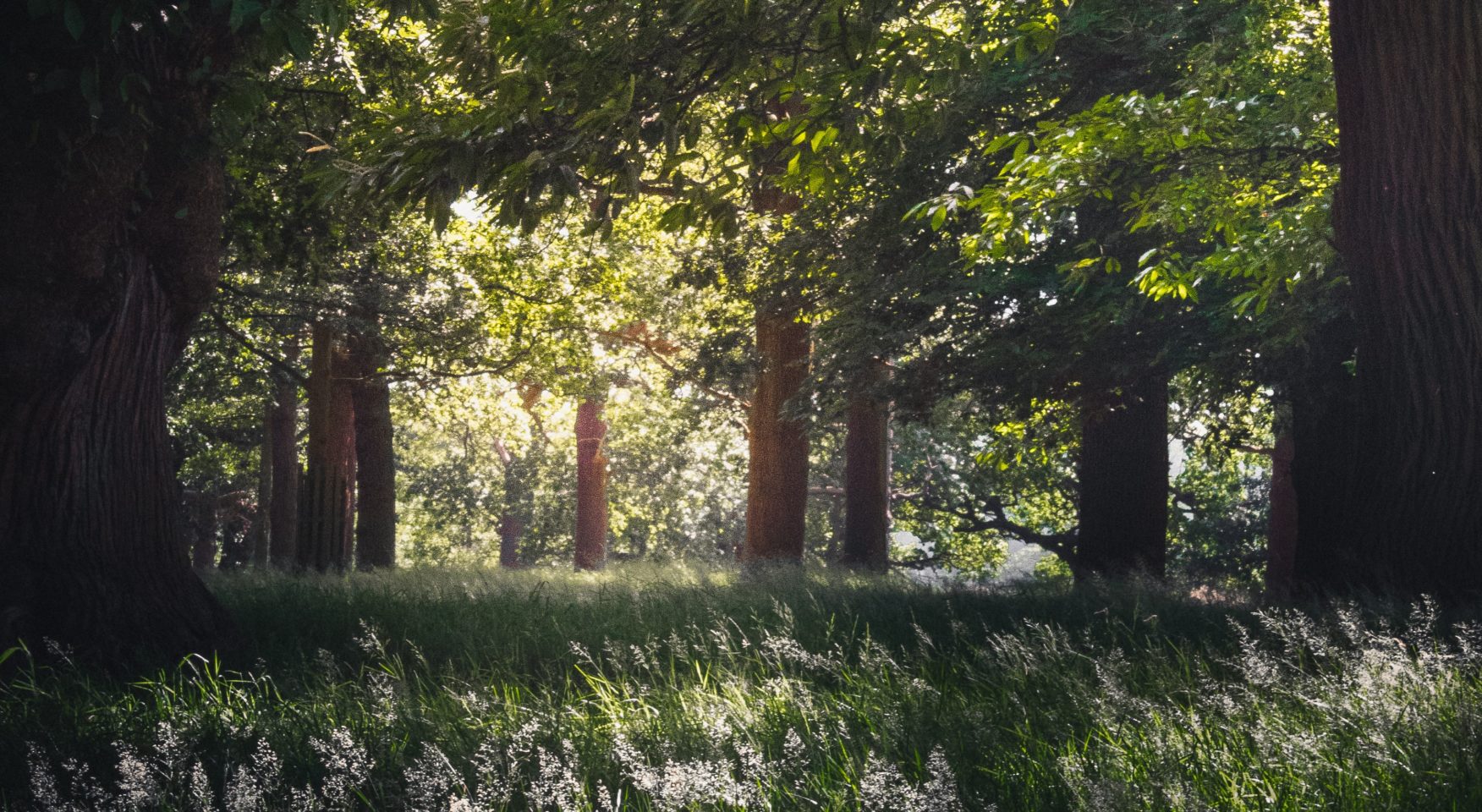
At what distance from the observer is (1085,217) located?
46.1ft

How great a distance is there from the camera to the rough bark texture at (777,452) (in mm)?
18016

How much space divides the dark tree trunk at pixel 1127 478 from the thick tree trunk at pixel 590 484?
19.4 m

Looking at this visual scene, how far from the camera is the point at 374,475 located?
19078 mm

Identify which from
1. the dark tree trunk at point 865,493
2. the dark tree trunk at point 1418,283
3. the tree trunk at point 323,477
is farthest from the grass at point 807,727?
the dark tree trunk at point 865,493

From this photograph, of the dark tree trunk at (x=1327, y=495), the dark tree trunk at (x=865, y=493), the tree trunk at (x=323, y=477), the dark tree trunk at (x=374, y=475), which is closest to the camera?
the dark tree trunk at (x=1327, y=495)

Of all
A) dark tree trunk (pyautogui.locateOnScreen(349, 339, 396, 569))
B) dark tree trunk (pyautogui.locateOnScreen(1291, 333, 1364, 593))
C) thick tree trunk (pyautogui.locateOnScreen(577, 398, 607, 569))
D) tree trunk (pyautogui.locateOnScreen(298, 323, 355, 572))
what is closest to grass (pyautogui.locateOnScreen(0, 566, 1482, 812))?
dark tree trunk (pyautogui.locateOnScreen(1291, 333, 1364, 593))

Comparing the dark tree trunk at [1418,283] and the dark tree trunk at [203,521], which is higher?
the dark tree trunk at [1418,283]

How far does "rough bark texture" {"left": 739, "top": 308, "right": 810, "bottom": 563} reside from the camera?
18016 millimetres

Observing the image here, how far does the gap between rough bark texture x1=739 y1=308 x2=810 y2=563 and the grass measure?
34.2 feet

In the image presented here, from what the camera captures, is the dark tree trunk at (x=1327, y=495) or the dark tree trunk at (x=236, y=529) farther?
the dark tree trunk at (x=236, y=529)

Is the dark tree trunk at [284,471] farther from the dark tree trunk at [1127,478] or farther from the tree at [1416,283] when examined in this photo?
the tree at [1416,283]

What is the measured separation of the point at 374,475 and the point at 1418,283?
15612mm

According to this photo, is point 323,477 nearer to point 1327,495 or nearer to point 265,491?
point 265,491

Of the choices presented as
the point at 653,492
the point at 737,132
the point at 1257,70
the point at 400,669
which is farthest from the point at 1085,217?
the point at 653,492
